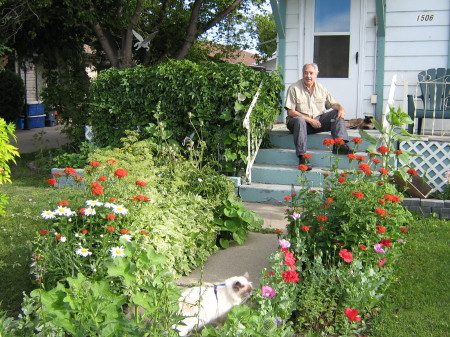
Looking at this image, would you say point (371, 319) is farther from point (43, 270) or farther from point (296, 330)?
point (43, 270)

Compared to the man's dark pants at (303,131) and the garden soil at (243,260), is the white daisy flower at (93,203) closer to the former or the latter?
the garden soil at (243,260)

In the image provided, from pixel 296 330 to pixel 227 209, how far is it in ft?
5.69

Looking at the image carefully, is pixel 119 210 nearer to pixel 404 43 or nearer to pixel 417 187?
pixel 417 187

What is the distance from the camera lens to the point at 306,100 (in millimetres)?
6992

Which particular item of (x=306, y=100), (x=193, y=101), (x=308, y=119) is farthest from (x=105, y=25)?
(x=308, y=119)

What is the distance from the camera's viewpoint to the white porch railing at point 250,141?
637 cm

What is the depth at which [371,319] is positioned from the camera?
334cm

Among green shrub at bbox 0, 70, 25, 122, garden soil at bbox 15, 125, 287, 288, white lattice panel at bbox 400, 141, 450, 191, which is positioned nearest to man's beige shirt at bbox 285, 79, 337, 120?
white lattice panel at bbox 400, 141, 450, 191

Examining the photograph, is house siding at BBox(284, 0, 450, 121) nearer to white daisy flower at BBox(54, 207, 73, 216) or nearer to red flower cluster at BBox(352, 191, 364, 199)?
red flower cluster at BBox(352, 191, 364, 199)

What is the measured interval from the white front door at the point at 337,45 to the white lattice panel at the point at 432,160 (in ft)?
5.78

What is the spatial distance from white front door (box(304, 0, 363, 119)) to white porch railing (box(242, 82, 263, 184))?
2.14 m

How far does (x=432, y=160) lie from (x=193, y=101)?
10.3ft

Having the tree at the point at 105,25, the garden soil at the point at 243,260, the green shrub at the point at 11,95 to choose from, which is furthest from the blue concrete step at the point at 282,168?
the green shrub at the point at 11,95

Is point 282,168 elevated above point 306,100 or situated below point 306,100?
below
